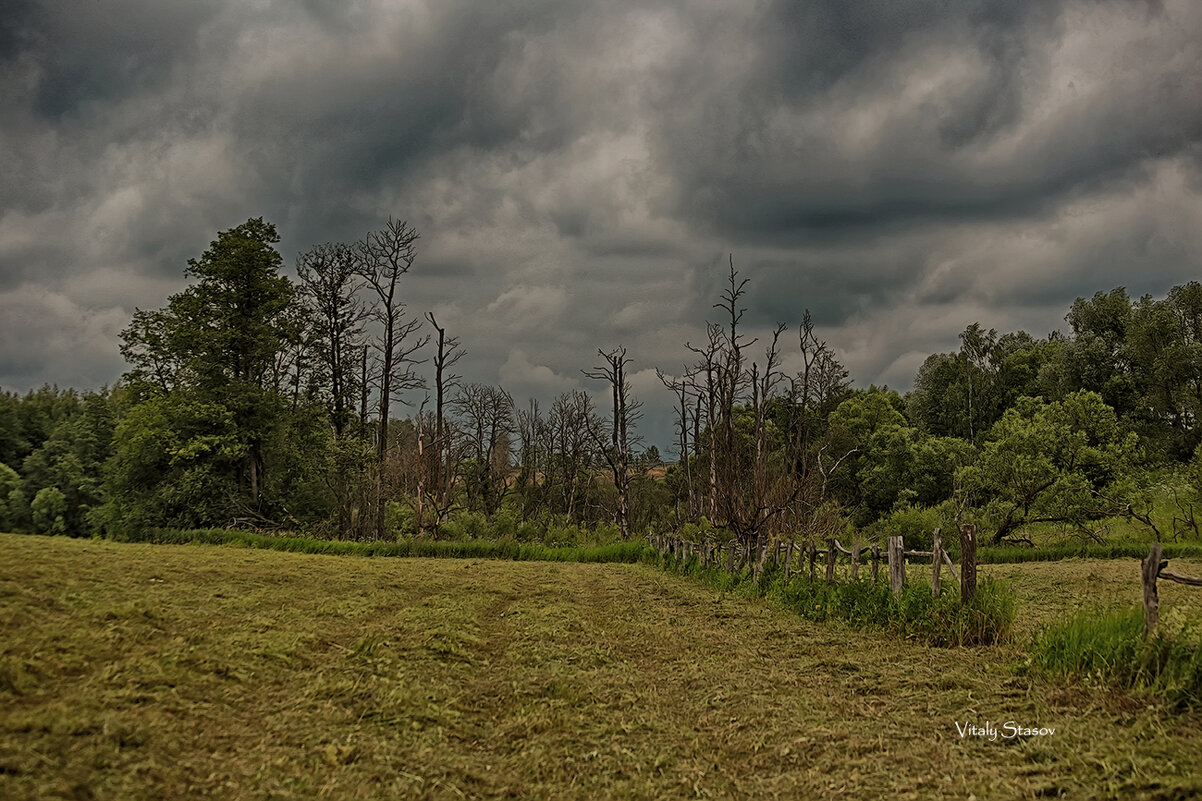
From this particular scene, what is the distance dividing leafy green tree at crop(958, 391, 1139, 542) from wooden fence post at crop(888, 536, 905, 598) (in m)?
19.9

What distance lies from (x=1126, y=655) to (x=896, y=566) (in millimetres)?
3550

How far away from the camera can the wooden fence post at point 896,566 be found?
8711 mm

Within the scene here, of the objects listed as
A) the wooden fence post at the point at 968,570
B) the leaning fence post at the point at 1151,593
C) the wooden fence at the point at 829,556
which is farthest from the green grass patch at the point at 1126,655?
the wooden fence at the point at 829,556

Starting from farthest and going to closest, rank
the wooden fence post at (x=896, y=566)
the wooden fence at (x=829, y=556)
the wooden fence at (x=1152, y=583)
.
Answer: the wooden fence post at (x=896, y=566)
the wooden fence at (x=829, y=556)
the wooden fence at (x=1152, y=583)

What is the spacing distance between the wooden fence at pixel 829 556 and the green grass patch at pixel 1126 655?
167 centimetres

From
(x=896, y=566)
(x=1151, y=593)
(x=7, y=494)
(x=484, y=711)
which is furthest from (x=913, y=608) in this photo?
(x=7, y=494)

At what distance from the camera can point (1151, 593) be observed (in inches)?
217

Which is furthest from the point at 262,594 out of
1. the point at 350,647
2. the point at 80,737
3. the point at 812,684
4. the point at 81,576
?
the point at 812,684

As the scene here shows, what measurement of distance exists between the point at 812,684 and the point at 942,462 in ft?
119

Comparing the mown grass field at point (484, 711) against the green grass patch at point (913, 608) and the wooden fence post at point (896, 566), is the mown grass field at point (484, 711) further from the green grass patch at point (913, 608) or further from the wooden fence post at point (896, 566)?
the wooden fence post at point (896, 566)

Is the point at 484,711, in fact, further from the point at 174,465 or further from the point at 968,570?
the point at 174,465

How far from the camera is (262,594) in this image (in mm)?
8477

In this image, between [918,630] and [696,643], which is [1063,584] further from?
[696,643]

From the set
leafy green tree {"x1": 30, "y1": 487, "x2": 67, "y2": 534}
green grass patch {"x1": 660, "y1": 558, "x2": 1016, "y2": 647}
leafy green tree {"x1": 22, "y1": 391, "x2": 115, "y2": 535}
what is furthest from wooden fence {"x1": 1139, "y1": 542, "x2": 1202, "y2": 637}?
leafy green tree {"x1": 30, "y1": 487, "x2": 67, "y2": 534}
